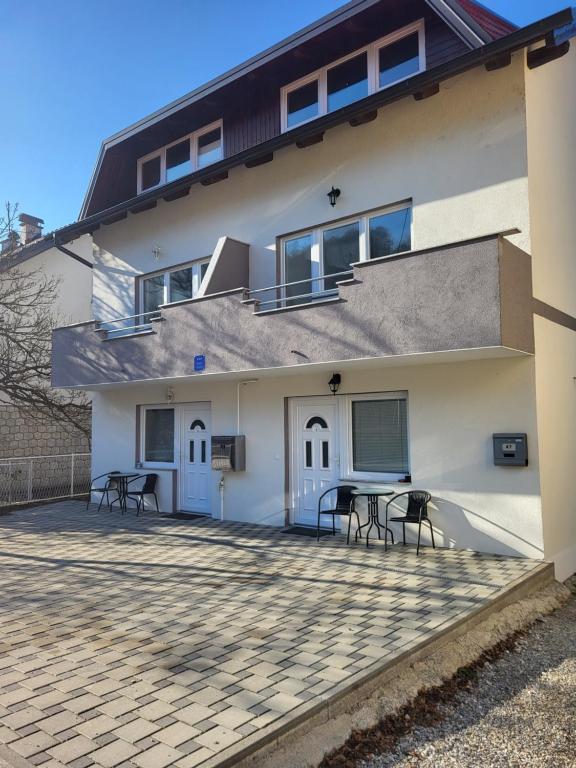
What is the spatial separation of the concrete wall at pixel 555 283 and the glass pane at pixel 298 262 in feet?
12.2

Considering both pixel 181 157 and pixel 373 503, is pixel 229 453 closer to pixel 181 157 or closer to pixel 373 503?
pixel 373 503

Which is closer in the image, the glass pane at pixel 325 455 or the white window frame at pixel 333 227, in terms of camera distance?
the white window frame at pixel 333 227

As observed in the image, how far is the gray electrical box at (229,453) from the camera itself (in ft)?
34.8

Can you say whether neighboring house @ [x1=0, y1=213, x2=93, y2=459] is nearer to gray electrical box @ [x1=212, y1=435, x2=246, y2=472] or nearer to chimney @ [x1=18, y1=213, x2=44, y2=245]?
chimney @ [x1=18, y1=213, x2=44, y2=245]

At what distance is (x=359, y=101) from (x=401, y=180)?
52.0 inches

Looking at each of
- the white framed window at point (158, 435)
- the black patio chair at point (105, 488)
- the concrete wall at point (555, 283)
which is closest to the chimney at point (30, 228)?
the black patio chair at point (105, 488)

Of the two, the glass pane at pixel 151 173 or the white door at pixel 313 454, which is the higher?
the glass pane at pixel 151 173

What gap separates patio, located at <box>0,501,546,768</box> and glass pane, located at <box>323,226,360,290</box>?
14.5ft

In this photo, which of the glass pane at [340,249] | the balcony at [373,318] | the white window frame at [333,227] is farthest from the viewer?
the glass pane at [340,249]

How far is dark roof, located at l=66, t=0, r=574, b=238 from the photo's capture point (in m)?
7.23

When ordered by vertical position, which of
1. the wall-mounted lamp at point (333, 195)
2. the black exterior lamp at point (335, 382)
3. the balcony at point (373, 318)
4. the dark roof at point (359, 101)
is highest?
the dark roof at point (359, 101)

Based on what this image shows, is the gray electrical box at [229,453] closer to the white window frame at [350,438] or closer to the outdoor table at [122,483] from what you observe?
the white window frame at [350,438]

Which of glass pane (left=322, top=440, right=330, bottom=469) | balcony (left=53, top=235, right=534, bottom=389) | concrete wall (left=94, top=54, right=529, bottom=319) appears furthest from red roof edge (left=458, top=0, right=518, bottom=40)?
glass pane (left=322, top=440, right=330, bottom=469)

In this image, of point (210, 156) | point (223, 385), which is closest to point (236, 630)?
point (223, 385)
